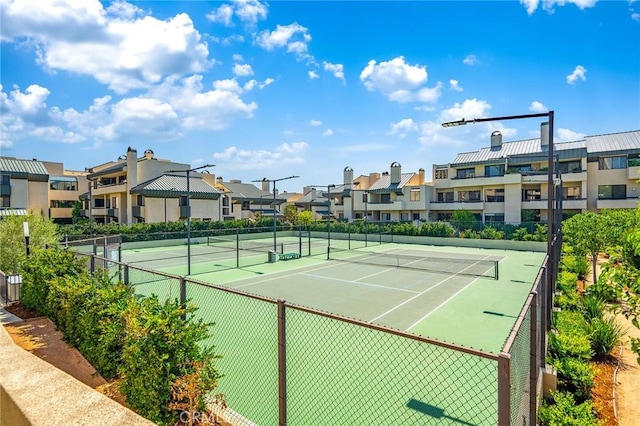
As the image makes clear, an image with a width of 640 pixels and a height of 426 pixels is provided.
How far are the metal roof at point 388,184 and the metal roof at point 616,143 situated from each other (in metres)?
21.1

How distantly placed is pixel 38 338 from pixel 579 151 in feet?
153

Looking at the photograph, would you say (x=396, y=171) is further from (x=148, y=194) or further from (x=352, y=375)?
(x=352, y=375)

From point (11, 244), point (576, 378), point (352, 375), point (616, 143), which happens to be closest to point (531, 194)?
point (616, 143)

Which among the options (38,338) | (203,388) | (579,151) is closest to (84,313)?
(38,338)

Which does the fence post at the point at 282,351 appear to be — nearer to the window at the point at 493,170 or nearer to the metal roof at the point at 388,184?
the window at the point at 493,170

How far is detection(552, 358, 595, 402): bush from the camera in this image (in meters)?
5.95

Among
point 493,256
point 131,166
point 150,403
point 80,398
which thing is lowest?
point 493,256

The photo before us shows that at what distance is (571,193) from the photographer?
132ft

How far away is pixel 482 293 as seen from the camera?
15453mm

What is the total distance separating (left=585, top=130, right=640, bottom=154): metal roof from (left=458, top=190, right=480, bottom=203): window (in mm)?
12214

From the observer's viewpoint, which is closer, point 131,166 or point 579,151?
point 579,151

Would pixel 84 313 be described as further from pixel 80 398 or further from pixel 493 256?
pixel 493 256

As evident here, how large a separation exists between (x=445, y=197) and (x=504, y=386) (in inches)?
1908

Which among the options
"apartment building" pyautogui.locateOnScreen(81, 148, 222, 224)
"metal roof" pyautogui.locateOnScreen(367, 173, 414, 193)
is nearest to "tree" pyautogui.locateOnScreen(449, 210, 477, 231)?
"metal roof" pyautogui.locateOnScreen(367, 173, 414, 193)
